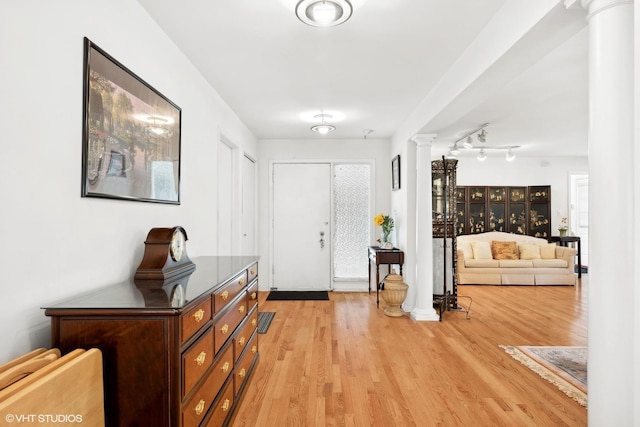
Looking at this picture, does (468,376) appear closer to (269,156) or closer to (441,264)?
(441,264)

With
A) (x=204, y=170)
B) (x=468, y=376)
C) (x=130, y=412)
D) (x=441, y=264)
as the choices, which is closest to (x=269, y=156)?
(x=204, y=170)

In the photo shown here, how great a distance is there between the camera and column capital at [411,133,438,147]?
14.0ft

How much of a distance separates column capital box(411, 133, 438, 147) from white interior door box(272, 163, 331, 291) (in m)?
1.84

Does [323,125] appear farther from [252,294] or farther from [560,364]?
[560,364]

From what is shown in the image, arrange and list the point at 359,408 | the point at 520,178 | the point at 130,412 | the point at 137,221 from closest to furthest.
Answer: the point at 130,412 < the point at 137,221 < the point at 359,408 < the point at 520,178

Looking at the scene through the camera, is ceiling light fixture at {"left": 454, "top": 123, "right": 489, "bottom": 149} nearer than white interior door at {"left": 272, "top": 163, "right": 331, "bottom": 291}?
Yes

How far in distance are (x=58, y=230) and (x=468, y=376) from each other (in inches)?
114

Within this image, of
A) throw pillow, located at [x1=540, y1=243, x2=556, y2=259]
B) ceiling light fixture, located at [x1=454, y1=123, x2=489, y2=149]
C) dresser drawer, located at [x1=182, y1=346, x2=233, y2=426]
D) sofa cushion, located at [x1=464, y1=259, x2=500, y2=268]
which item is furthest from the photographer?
throw pillow, located at [x1=540, y1=243, x2=556, y2=259]

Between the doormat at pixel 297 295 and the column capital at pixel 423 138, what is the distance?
2633 mm

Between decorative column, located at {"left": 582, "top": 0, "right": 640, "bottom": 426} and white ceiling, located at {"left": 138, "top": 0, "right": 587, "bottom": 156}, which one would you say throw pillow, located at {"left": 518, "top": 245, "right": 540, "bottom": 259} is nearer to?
white ceiling, located at {"left": 138, "top": 0, "right": 587, "bottom": 156}

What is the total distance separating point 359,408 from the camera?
233 centimetres

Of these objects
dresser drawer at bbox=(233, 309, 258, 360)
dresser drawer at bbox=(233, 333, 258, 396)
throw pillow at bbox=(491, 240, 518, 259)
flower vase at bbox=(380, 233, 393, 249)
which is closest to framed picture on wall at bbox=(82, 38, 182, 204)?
dresser drawer at bbox=(233, 309, 258, 360)

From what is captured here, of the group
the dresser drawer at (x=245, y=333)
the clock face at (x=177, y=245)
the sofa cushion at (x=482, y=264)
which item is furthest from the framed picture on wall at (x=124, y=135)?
the sofa cushion at (x=482, y=264)

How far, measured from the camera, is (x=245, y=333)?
2541mm
